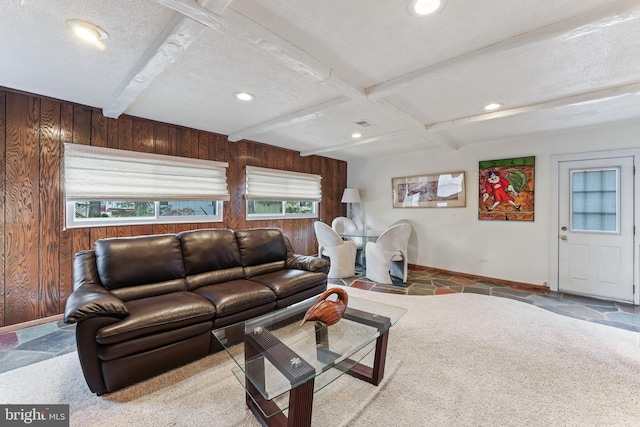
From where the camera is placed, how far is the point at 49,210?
2816mm

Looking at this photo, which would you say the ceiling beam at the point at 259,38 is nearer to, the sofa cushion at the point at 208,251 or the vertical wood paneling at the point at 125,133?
the sofa cushion at the point at 208,251

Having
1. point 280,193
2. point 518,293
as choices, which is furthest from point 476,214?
point 280,193

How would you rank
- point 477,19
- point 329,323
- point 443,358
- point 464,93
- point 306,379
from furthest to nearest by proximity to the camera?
point 464,93, point 443,358, point 329,323, point 477,19, point 306,379

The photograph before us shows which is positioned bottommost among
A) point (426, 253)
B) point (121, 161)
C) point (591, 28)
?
point (426, 253)

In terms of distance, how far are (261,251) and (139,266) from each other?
124 cm

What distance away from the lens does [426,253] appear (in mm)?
5164

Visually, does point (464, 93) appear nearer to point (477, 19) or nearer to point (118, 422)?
point (477, 19)

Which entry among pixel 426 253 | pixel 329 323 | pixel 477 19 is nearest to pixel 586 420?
pixel 329 323

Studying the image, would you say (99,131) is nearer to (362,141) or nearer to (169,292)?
(169,292)

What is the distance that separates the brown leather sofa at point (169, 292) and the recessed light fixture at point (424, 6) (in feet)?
7.88

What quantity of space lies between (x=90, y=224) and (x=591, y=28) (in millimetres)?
4713

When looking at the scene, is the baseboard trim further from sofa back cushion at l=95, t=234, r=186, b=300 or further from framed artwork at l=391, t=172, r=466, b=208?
sofa back cushion at l=95, t=234, r=186, b=300

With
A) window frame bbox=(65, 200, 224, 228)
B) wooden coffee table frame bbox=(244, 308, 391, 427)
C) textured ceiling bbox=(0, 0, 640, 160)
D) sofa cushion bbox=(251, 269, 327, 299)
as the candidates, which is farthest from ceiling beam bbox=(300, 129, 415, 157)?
wooden coffee table frame bbox=(244, 308, 391, 427)

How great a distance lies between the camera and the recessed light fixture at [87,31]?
1.65 meters
